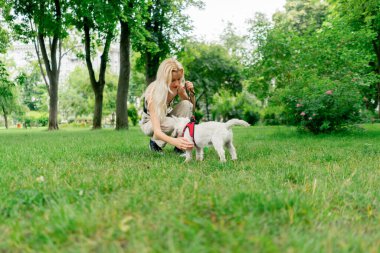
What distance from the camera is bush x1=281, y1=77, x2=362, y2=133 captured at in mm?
8336

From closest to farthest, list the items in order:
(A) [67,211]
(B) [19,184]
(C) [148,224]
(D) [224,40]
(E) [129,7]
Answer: (C) [148,224]
(A) [67,211]
(B) [19,184]
(E) [129,7]
(D) [224,40]

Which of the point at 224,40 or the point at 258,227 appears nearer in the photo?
the point at 258,227

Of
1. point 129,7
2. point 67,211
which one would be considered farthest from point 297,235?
point 129,7

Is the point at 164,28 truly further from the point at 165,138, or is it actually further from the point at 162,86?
the point at 165,138

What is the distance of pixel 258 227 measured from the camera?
157 cm

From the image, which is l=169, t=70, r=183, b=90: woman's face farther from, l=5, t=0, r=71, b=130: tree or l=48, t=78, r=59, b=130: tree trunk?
l=48, t=78, r=59, b=130: tree trunk

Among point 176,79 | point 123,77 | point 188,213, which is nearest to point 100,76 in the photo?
point 123,77

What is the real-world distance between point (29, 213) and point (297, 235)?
4.89 ft

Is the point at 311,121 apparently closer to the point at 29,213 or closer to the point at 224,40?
the point at 29,213

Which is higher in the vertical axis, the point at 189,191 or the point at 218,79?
the point at 218,79

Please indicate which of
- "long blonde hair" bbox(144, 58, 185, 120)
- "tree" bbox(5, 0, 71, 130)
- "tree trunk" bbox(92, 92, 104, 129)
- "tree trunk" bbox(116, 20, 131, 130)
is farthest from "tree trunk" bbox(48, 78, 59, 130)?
"long blonde hair" bbox(144, 58, 185, 120)

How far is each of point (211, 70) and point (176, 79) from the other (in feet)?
80.7

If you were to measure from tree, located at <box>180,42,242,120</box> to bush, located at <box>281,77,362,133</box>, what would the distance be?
749 inches

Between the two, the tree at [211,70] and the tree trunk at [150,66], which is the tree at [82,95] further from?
the tree trunk at [150,66]
